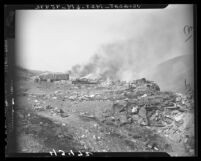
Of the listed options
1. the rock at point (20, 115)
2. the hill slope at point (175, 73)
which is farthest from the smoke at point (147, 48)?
the rock at point (20, 115)

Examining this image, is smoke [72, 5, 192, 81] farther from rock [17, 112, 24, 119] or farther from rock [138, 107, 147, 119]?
rock [17, 112, 24, 119]

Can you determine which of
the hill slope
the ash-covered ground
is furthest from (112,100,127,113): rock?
the hill slope

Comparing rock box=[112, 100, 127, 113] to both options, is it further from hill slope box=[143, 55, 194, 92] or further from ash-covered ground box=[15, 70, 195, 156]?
hill slope box=[143, 55, 194, 92]

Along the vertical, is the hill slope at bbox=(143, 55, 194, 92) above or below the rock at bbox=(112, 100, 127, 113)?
above

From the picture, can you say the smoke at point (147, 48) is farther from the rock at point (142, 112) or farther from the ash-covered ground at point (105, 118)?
the rock at point (142, 112)

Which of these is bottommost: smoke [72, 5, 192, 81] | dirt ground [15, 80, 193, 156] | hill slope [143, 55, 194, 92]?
dirt ground [15, 80, 193, 156]

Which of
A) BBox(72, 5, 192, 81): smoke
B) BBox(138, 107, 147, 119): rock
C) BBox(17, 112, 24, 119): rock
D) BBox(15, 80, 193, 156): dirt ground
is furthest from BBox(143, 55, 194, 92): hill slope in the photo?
BBox(17, 112, 24, 119): rock

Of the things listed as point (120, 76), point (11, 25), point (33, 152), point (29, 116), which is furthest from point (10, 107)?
point (120, 76)
